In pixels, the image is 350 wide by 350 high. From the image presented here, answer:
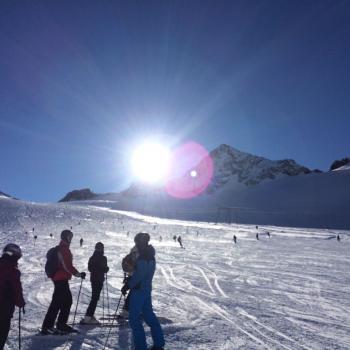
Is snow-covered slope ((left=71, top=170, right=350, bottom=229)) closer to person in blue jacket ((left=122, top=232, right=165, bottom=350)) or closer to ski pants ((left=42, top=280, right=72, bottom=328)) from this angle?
ski pants ((left=42, top=280, right=72, bottom=328))

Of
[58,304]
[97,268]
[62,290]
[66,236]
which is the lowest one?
[58,304]

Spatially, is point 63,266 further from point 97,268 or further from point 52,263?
point 97,268

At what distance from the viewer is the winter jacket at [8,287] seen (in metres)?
6.30

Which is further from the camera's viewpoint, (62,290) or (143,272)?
(62,290)

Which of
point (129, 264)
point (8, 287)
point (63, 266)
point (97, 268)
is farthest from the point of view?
point (97, 268)

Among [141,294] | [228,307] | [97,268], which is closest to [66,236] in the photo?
[97,268]

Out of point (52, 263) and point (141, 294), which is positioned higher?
point (52, 263)

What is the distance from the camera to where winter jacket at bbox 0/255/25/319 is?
248 inches

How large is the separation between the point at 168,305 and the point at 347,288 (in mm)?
7502

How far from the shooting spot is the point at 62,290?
26.6 ft

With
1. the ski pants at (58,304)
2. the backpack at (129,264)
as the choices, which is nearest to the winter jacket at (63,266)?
the ski pants at (58,304)

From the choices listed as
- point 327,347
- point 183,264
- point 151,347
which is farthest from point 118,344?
point 183,264

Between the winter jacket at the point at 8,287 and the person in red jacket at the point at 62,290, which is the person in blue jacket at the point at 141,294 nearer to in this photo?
the winter jacket at the point at 8,287

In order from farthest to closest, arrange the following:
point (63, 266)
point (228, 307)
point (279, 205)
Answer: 1. point (279, 205)
2. point (228, 307)
3. point (63, 266)
